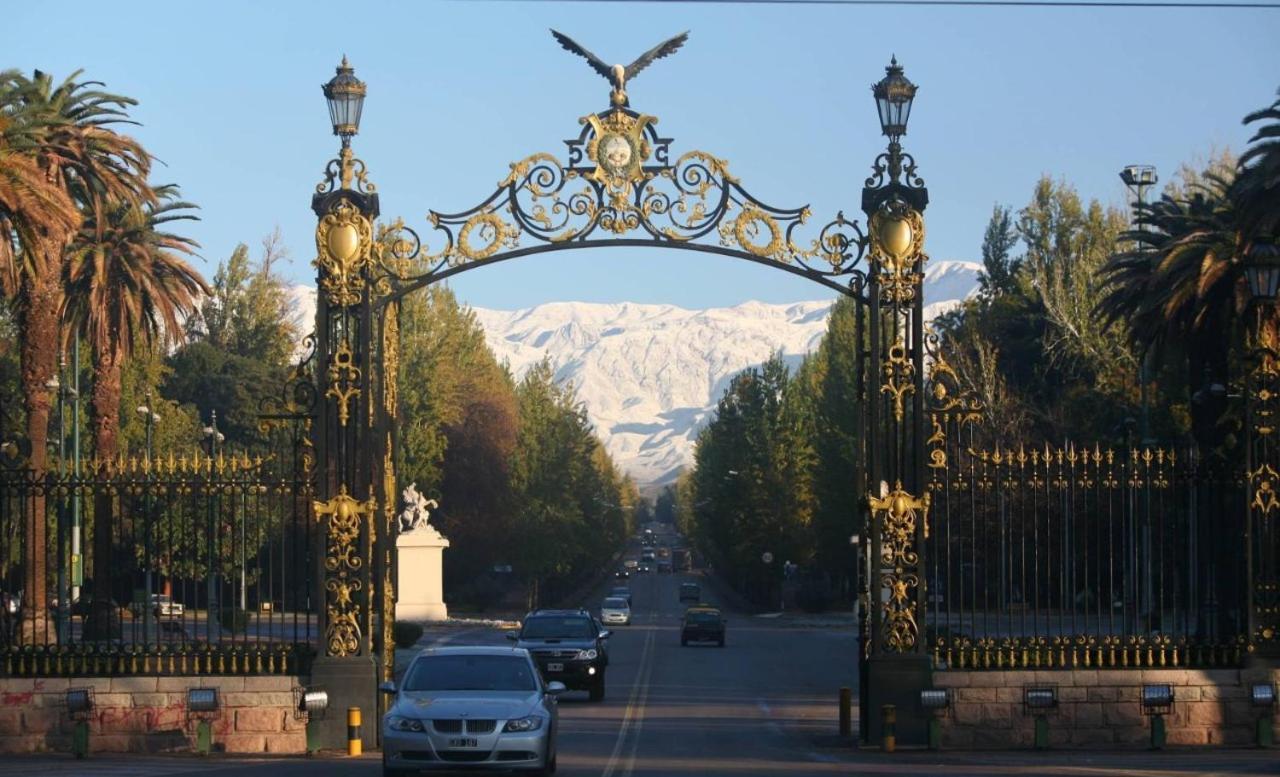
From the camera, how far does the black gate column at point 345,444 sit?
23.4 m

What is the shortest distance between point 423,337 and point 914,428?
220 ft

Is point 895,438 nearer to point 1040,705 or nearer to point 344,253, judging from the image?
point 1040,705

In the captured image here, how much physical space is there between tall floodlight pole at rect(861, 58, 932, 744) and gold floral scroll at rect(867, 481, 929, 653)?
12mm

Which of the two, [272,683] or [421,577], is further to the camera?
[421,577]

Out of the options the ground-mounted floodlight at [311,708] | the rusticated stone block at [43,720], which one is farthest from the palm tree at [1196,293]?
the rusticated stone block at [43,720]

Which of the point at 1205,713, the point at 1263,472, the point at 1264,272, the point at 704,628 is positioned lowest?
the point at 704,628

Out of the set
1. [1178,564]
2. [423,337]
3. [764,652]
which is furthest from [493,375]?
[1178,564]

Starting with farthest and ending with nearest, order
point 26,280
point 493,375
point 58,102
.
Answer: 1. point 493,375
2. point 58,102
3. point 26,280

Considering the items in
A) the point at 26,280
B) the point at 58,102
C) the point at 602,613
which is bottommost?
the point at 602,613

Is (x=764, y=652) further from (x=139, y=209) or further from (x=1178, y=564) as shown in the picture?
(x=1178, y=564)

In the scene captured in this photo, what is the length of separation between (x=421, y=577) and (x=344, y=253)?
44140 mm

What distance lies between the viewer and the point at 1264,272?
23719 millimetres

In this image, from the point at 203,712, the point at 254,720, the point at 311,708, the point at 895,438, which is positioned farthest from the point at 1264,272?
the point at 203,712

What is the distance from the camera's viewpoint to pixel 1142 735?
2369 centimetres
